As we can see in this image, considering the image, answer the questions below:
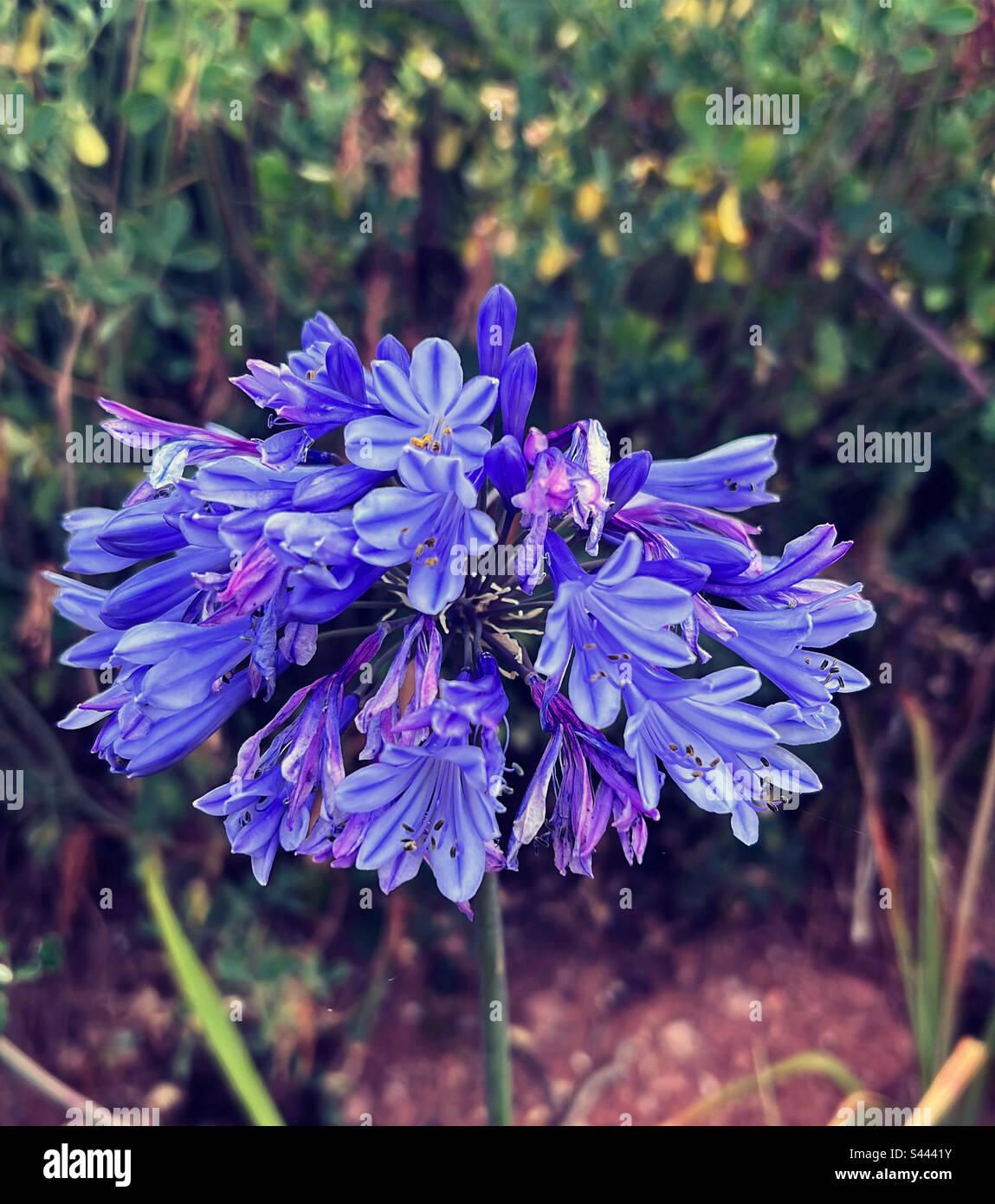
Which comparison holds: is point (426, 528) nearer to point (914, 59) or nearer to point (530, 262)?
point (530, 262)

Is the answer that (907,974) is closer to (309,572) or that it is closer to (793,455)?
(793,455)

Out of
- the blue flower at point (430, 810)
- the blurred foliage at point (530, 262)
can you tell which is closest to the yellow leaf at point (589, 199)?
the blurred foliage at point (530, 262)

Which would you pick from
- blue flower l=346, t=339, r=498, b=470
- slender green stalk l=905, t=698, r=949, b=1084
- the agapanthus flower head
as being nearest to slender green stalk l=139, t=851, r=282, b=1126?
the agapanthus flower head

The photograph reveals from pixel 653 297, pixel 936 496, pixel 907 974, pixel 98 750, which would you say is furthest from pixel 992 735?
pixel 98 750

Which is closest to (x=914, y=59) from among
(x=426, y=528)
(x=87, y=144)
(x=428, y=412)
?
(x=428, y=412)

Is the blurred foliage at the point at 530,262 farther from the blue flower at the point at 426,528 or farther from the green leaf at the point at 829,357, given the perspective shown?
the blue flower at the point at 426,528

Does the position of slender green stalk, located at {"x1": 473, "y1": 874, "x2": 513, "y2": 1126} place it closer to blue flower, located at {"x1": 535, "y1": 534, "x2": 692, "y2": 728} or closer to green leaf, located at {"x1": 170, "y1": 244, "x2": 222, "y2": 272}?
blue flower, located at {"x1": 535, "y1": 534, "x2": 692, "y2": 728}
